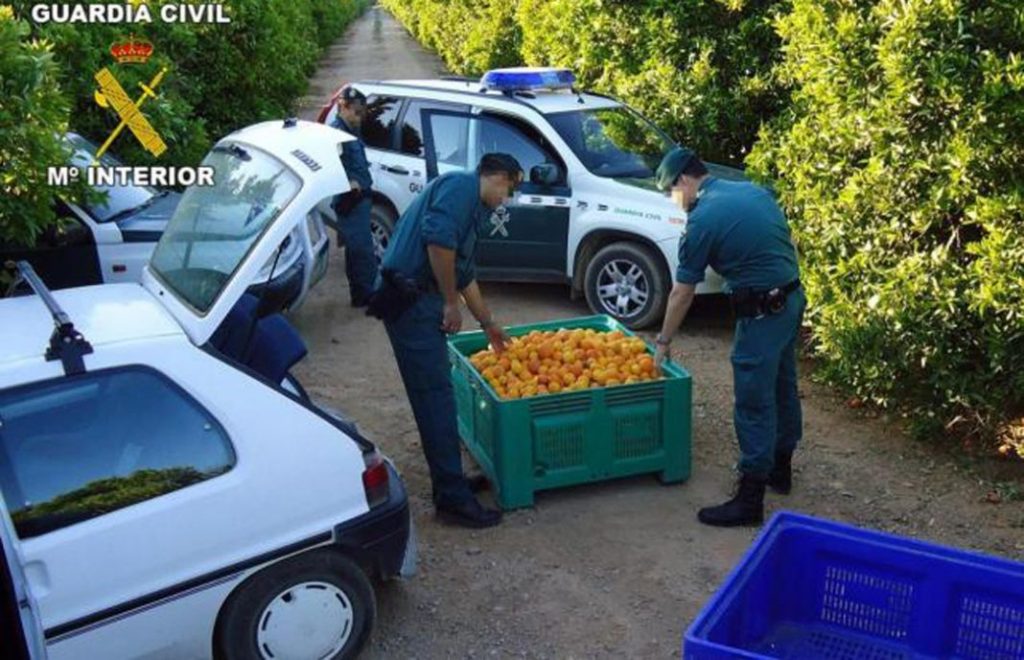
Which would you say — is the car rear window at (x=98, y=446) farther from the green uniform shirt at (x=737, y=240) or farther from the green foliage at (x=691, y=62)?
the green foliage at (x=691, y=62)

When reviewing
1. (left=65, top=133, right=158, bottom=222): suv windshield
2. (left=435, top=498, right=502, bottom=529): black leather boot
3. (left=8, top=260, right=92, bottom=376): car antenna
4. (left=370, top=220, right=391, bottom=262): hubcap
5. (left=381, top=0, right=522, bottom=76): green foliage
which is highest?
(left=381, top=0, right=522, bottom=76): green foliage

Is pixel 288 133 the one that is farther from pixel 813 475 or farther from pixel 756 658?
pixel 813 475

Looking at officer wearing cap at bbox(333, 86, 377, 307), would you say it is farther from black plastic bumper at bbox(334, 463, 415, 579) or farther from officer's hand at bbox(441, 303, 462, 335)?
black plastic bumper at bbox(334, 463, 415, 579)

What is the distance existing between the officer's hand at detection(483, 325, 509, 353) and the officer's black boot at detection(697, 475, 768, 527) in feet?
5.07

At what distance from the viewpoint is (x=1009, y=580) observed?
12.7ft

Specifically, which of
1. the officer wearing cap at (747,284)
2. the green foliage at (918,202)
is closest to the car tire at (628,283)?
the green foliage at (918,202)

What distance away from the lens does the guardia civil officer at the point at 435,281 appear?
530 cm

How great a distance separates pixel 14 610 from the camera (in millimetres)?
3066

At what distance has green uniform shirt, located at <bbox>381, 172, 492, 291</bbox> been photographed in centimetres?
527

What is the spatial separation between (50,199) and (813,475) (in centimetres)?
483

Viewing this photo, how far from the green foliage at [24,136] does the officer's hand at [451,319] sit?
2.35 meters

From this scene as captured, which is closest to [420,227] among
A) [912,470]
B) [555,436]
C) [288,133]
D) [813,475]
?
[288,133]

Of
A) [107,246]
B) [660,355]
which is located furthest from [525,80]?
[660,355]

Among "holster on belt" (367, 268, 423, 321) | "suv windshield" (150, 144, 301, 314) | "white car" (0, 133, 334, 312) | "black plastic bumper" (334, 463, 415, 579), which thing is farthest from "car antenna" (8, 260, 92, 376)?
"white car" (0, 133, 334, 312)
